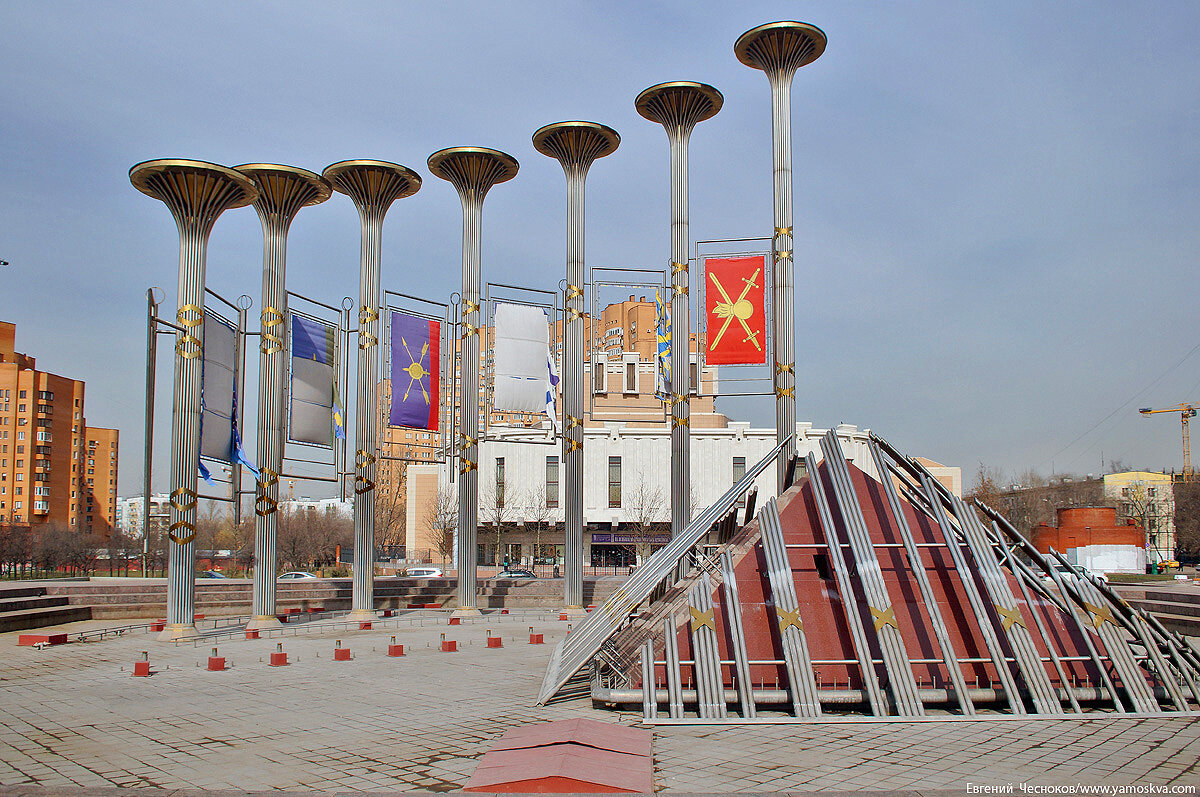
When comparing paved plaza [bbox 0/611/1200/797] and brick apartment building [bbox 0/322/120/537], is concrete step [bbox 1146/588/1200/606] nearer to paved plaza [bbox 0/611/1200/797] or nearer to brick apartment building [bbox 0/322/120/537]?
paved plaza [bbox 0/611/1200/797]

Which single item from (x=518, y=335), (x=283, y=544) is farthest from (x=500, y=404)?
(x=283, y=544)

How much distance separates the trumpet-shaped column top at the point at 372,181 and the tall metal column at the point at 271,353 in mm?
1296

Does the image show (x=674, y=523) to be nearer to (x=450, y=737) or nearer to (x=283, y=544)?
(x=450, y=737)

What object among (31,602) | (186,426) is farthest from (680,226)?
(31,602)

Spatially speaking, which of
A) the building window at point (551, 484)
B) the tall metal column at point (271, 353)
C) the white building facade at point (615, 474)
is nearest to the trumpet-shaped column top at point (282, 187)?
the tall metal column at point (271, 353)

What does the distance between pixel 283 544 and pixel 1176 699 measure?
212ft

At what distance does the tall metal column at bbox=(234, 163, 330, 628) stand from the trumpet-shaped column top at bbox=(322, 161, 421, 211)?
1.30 meters

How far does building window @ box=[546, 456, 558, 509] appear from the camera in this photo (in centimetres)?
6212

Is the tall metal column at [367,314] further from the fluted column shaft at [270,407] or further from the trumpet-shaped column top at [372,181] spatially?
the fluted column shaft at [270,407]

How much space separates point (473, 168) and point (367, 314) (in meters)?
5.89

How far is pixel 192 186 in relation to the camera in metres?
22.5

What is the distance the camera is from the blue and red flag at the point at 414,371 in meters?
27.6

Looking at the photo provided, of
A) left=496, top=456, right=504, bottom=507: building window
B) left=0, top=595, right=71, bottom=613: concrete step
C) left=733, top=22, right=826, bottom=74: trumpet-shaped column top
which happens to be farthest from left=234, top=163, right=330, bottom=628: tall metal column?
left=496, top=456, right=504, bottom=507: building window

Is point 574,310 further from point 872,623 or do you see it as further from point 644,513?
point 644,513
